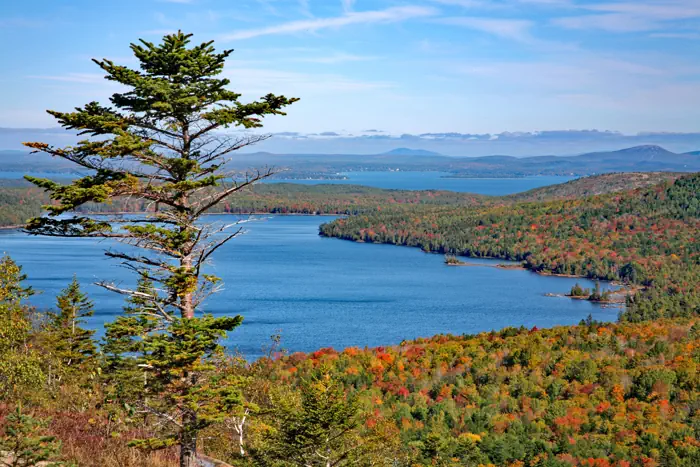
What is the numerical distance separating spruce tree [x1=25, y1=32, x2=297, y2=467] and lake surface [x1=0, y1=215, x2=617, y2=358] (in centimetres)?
5902

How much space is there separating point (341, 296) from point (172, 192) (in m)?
117

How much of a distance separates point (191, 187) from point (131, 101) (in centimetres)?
251

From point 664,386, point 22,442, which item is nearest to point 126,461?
point 22,442

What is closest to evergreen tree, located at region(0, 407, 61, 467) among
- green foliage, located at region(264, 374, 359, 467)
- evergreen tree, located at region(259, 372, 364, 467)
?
evergreen tree, located at region(259, 372, 364, 467)

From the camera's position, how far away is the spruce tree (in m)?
17.4

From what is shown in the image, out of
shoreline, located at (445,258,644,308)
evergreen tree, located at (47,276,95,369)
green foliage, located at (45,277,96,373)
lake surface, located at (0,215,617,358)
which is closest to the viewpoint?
green foliage, located at (45,277,96,373)

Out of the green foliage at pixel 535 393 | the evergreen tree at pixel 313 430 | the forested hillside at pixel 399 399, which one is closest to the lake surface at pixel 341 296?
the green foliage at pixel 535 393

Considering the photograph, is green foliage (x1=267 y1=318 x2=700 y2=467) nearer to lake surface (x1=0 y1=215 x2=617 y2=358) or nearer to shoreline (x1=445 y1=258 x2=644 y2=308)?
lake surface (x1=0 y1=215 x2=617 y2=358)

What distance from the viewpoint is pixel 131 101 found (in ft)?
58.7

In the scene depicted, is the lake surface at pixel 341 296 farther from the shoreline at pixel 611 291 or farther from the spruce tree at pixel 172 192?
the spruce tree at pixel 172 192

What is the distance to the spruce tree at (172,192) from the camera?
1741cm

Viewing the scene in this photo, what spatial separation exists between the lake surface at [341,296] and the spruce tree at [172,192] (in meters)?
59.0

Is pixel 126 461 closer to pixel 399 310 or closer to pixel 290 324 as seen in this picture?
pixel 290 324

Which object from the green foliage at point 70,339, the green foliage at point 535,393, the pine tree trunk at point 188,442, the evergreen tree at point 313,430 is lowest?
the green foliage at point 535,393
